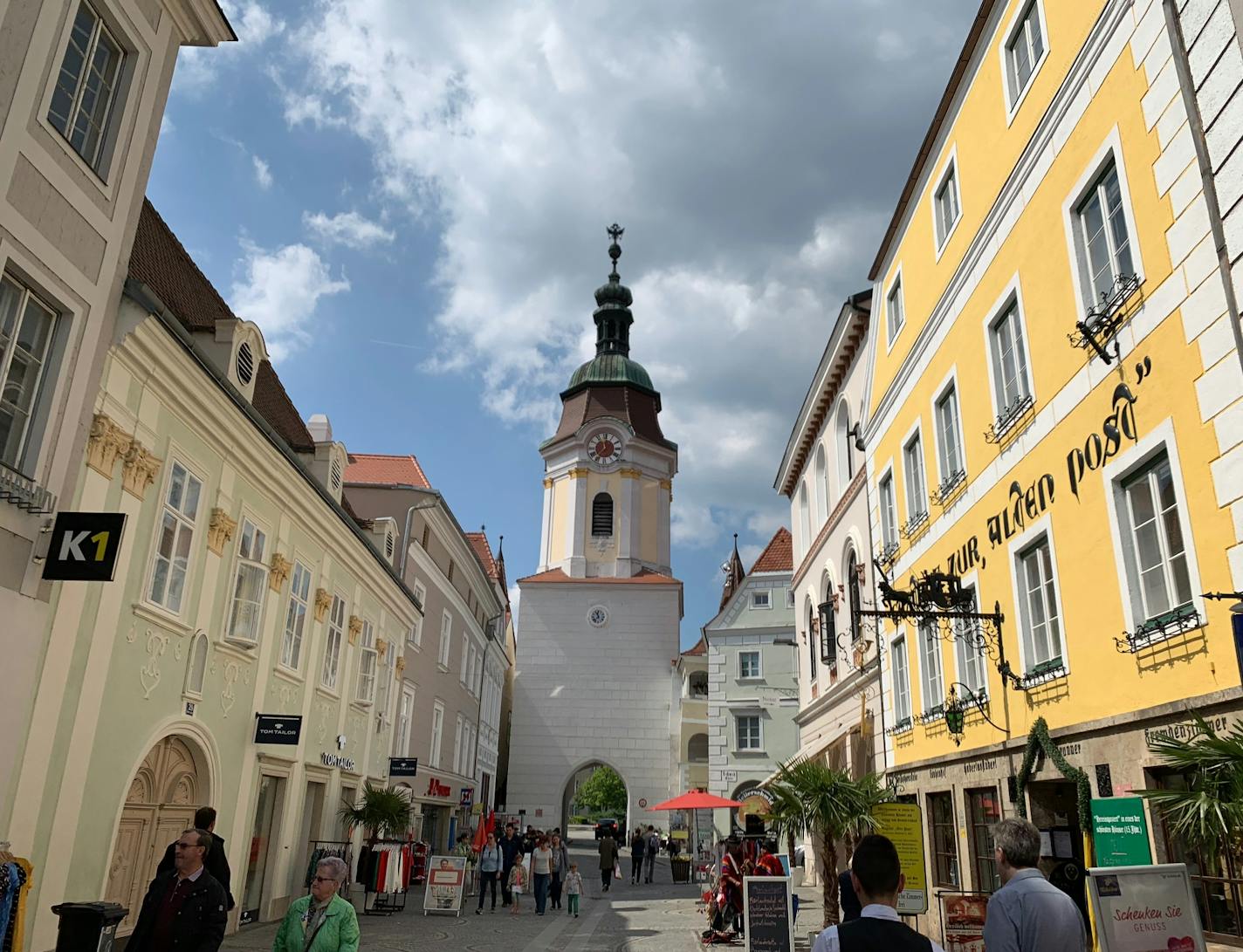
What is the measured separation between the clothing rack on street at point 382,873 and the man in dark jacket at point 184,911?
Result: 1321cm

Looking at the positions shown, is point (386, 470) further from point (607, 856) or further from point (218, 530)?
point (218, 530)

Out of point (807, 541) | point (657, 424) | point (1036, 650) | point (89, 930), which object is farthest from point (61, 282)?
point (657, 424)

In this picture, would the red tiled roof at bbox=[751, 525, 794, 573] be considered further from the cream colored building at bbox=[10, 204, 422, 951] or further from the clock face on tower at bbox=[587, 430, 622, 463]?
the cream colored building at bbox=[10, 204, 422, 951]

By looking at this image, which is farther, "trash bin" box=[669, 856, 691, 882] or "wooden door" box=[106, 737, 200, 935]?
"trash bin" box=[669, 856, 691, 882]

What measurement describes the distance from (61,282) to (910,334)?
39.9 ft

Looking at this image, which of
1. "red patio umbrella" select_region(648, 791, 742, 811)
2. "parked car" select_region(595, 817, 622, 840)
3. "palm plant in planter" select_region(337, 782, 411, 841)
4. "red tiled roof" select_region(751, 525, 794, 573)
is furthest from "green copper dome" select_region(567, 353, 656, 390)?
"palm plant in planter" select_region(337, 782, 411, 841)

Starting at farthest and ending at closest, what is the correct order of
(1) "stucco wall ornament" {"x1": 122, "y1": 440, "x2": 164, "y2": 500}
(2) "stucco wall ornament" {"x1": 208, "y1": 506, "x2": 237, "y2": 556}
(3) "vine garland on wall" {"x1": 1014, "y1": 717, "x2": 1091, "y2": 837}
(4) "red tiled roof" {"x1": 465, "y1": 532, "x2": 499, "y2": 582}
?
(4) "red tiled roof" {"x1": 465, "y1": 532, "x2": 499, "y2": 582} → (2) "stucco wall ornament" {"x1": 208, "y1": 506, "x2": 237, "y2": 556} → (1) "stucco wall ornament" {"x1": 122, "y1": 440, "x2": 164, "y2": 500} → (3) "vine garland on wall" {"x1": 1014, "y1": 717, "x2": 1091, "y2": 837}

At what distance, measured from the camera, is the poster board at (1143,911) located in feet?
17.8

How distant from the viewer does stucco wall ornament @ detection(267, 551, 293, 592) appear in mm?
15590

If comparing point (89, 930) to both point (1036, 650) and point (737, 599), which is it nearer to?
point (1036, 650)

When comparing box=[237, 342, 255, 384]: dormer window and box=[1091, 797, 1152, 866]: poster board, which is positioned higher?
box=[237, 342, 255, 384]: dormer window

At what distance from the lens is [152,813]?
1227cm

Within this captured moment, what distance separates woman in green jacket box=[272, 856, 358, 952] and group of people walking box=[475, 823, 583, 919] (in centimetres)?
1551

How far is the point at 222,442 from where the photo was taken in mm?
13492
